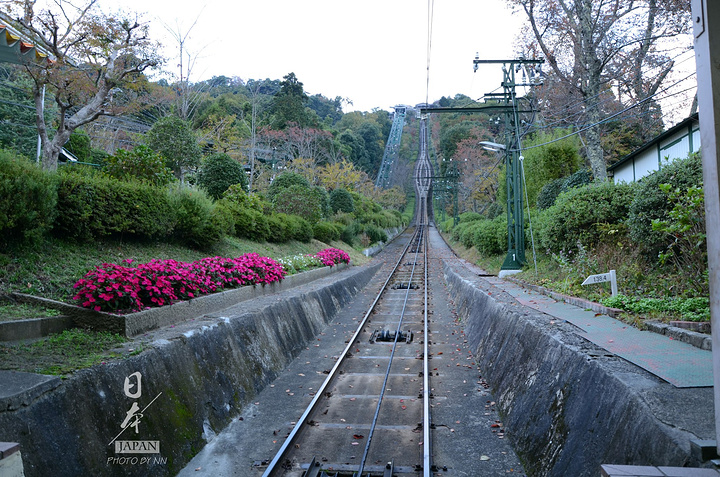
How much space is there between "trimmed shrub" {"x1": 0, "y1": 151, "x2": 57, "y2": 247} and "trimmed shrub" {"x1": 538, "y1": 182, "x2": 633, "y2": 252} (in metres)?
10.1

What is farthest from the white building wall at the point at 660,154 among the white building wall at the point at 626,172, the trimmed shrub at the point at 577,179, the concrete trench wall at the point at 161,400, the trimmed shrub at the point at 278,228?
the trimmed shrub at the point at 278,228

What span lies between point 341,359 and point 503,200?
22.2 meters

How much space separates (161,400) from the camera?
458 cm

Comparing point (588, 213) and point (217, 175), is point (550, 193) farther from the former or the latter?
point (217, 175)

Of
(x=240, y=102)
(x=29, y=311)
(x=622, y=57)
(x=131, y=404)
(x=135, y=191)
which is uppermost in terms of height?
(x=240, y=102)

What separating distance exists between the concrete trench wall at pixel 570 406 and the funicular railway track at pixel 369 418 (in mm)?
1031

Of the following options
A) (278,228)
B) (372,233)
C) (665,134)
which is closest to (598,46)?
(665,134)

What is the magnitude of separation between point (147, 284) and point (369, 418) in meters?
3.35

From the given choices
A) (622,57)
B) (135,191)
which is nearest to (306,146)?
(622,57)

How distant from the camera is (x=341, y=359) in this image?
8211 mm

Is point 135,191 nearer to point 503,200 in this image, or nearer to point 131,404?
point 131,404

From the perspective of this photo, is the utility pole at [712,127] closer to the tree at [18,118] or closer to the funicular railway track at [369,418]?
the funicular railway track at [369,418]

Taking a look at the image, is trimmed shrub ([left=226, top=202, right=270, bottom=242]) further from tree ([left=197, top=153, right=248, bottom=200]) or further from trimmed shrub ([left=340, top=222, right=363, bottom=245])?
trimmed shrub ([left=340, top=222, right=363, bottom=245])

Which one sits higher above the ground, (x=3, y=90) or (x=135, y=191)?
(x=3, y=90)
